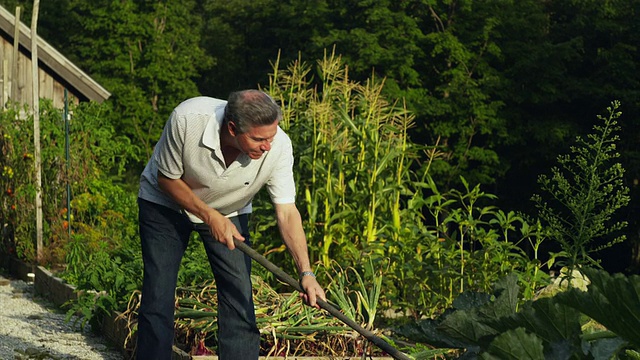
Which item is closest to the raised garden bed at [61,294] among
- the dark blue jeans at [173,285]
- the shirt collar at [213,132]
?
the dark blue jeans at [173,285]

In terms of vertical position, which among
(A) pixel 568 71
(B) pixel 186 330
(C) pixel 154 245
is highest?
(A) pixel 568 71

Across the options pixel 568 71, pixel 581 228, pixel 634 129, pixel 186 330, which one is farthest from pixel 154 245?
pixel 568 71

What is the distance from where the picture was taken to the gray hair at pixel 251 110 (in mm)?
4152

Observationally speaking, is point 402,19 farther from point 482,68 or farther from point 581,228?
point 581,228

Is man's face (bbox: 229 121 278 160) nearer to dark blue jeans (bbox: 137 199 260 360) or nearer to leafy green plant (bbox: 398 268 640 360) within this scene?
dark blue jeans (bbox: 137 199 260 360)

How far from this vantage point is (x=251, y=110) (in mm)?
4164

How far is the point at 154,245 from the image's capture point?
16.1ft

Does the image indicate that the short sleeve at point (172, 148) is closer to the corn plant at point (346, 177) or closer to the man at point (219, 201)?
the man at point (219, 201)

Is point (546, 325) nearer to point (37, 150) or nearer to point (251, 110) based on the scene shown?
point (251, 110)

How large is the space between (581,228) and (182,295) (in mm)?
2576

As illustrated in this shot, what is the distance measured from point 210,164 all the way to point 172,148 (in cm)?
17

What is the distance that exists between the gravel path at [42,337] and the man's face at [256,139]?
2.59 m

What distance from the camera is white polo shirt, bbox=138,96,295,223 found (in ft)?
14.7

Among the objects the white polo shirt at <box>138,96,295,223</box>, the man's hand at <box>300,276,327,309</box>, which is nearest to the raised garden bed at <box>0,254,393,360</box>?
the white polo shirt at <box>138,96,295,223</box>
